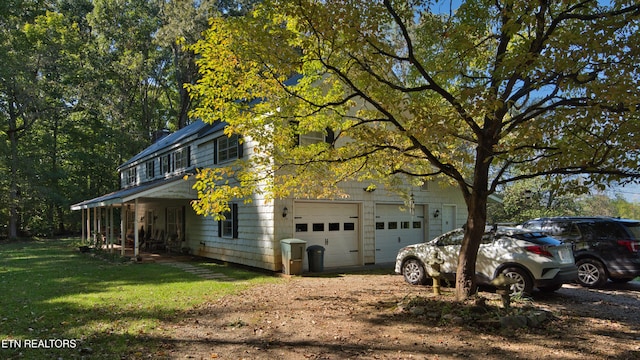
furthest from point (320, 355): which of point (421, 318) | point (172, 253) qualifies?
point (172, 253)

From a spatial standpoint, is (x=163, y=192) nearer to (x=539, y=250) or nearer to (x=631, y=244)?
(x=539, y=250)

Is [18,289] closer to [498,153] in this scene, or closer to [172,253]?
[172,253]

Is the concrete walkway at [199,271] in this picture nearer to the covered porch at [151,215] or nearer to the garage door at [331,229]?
the covered porch at [151,215]

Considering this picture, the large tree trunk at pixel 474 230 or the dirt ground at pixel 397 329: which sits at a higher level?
the large tree trunk at pixel 474 230

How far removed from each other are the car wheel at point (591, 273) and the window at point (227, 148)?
11.0 m

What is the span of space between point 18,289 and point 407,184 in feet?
42.0

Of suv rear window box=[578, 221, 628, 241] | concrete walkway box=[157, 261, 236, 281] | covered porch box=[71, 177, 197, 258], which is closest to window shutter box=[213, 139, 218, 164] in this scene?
covered porch box=[71, 177, 197, 258]

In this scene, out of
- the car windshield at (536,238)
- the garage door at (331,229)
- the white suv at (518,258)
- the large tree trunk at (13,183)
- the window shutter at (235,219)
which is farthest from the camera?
the large tree trunk at (13,183)

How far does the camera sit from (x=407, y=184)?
16094 millimetres

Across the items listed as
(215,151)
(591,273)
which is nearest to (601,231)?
(591,273)

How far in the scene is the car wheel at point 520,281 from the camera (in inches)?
335

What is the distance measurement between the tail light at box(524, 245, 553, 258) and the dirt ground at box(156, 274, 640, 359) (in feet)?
3.22

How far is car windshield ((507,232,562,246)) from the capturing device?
8664mm

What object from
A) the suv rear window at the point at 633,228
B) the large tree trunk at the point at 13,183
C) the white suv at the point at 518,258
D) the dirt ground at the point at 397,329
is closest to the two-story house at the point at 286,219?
the dirt ground at the point at 397,329
